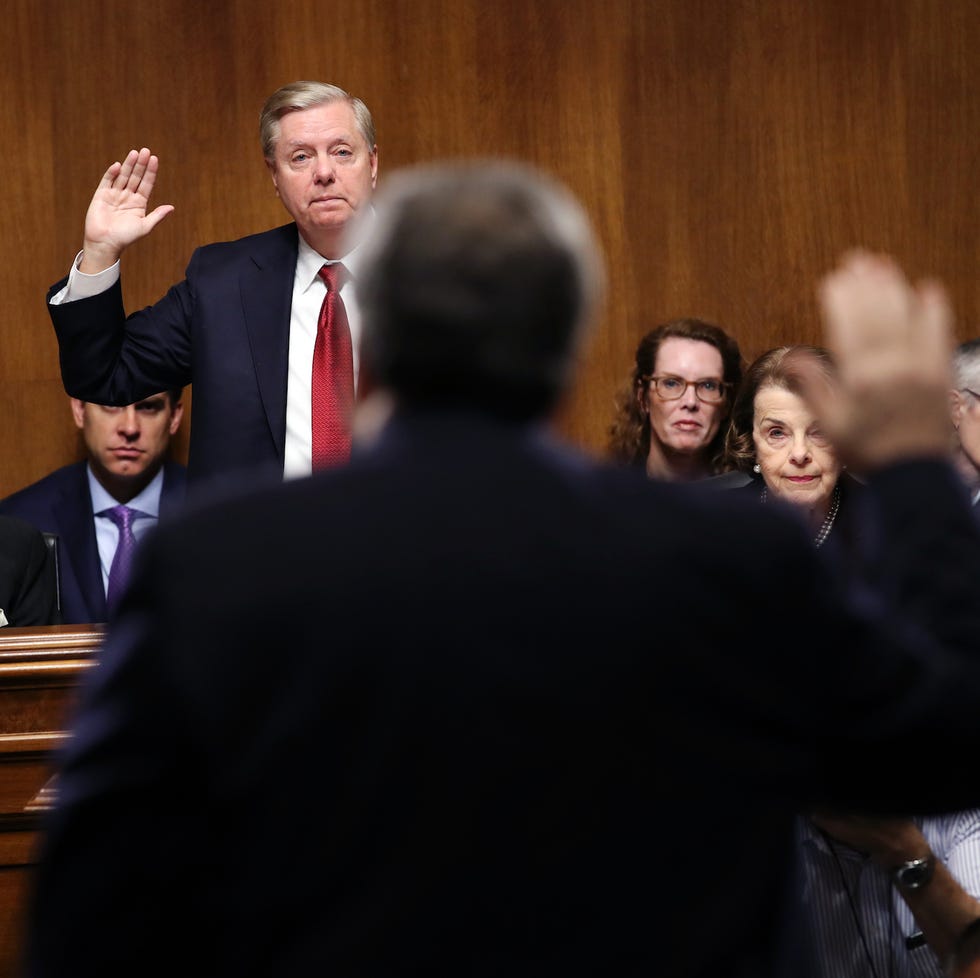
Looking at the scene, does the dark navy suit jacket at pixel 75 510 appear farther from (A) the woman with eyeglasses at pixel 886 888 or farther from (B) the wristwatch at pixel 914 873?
(B) the wristwatch at pixel 914 873

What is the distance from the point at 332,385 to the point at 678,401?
3.42 feet

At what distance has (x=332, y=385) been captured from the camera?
2.87m

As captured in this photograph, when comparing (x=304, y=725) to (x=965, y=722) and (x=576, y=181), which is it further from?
(x=576, y=181)

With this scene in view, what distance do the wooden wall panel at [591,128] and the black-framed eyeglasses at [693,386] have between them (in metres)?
0.65

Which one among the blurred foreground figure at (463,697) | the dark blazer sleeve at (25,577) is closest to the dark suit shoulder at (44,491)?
the dark blazer sleeve at (25,577)

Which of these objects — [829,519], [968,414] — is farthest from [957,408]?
[829,519]

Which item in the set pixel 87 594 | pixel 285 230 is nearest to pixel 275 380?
pixel 285 230

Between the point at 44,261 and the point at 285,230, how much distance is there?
139 centimetres

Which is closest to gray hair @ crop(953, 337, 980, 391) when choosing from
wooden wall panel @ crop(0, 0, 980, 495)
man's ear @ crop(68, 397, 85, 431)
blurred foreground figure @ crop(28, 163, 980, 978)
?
wooden wall panel @ crop(0, 0, 980, 495)

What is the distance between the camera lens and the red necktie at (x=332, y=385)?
2.84 meters

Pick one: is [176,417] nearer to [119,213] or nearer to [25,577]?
[25,577]

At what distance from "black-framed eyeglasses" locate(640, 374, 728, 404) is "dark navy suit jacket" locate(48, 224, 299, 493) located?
105 cm

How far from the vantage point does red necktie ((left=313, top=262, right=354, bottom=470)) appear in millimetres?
2842

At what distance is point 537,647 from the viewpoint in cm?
88
